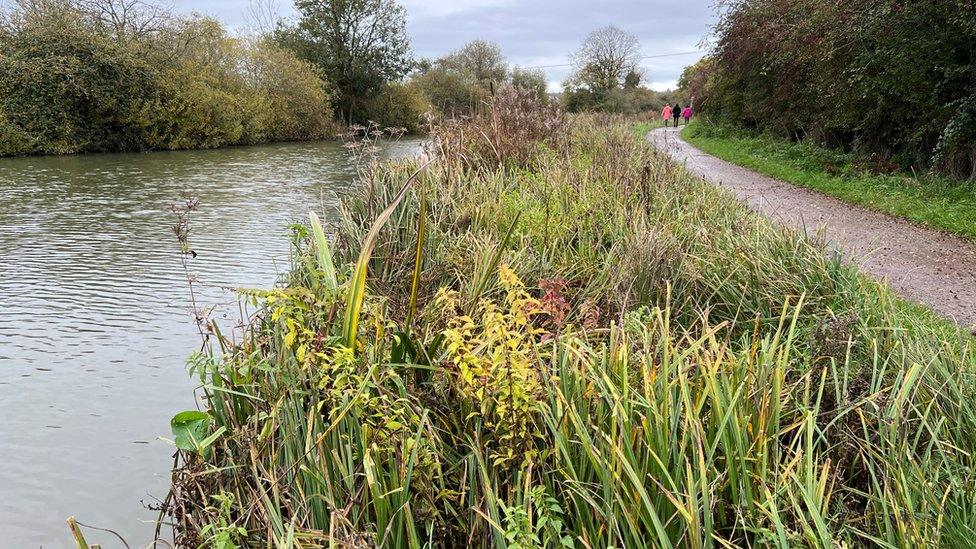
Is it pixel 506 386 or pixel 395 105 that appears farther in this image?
pixel 395 105

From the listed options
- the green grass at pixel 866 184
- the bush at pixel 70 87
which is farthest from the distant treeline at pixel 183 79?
the green grass at pixel 866 184

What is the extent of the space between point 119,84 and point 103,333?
2394cm

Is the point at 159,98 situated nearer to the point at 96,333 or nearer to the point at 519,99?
the point at 519,99

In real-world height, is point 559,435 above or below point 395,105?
below

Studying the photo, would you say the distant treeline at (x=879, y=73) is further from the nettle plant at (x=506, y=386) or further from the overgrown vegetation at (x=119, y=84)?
the overgrown vegetation at (x=119, y=84)

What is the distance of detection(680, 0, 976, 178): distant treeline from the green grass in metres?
0.47

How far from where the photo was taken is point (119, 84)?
84.3 ft

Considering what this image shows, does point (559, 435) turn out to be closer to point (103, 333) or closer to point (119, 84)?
point (103, 333)

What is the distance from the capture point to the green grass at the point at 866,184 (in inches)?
334

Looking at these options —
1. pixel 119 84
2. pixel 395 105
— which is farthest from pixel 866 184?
pixel 395 105

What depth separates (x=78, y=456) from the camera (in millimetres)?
3867

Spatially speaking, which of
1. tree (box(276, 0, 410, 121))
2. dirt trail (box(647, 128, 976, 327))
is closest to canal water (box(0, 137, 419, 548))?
dirt trail (box(647, 128, 976, 327))

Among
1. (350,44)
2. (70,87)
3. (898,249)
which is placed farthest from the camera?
(350,44)

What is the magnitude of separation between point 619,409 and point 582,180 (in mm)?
4752
